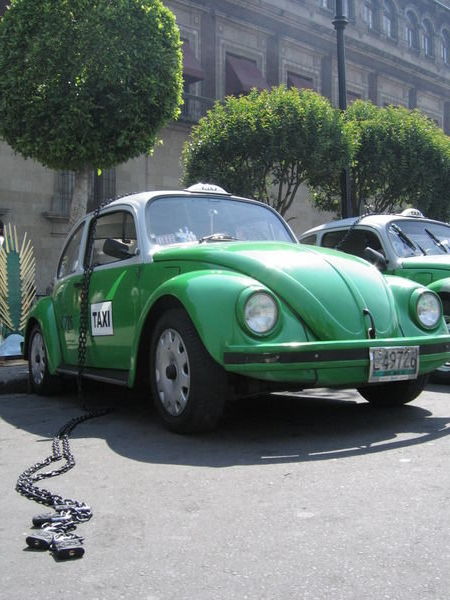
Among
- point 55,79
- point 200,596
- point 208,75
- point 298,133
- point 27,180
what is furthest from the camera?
point 208,75

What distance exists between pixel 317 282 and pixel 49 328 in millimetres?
2930

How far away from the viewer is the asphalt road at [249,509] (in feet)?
7.90

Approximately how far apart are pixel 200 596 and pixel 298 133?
13103 mm

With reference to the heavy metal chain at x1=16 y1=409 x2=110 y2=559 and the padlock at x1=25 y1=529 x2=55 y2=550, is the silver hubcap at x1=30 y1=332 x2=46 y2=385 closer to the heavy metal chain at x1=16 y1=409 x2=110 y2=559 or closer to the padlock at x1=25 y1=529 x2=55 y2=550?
the heavy metal chain at x1=16 y1=409 x2=110 y2=559

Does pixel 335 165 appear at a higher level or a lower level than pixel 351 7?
lower

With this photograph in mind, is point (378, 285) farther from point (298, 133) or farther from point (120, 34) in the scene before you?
Result: point (298, 133)

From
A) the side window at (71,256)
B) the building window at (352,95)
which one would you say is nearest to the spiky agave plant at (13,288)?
the side window at (71,256)

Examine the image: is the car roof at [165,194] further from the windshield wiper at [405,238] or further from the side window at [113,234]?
the windshield wiper at [405,238]

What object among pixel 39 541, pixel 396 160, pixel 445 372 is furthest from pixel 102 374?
pixel 396 160

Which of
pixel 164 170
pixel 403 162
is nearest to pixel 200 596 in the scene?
pixel 403 162

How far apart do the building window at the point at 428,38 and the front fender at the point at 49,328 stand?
32.3 meters

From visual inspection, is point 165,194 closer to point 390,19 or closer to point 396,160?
point 396,160

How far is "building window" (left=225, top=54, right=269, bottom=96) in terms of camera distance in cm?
2494

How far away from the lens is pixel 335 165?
1496 centimetres
